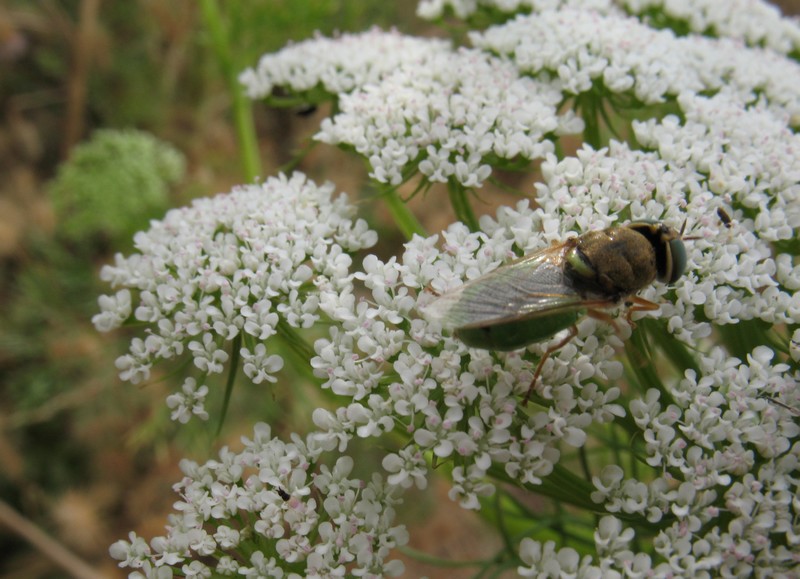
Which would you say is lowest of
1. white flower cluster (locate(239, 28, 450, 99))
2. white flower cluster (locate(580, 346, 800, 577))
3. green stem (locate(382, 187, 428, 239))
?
white flower cluster (locate(580, 346, 800, 577))

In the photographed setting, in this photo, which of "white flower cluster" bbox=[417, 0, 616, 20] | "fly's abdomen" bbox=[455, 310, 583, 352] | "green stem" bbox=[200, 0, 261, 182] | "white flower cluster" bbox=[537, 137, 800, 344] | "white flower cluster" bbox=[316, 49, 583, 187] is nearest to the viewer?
"fly's abdomen" bbox=[455, 310, 583, 352]

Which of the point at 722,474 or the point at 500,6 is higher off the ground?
the point at 500,6

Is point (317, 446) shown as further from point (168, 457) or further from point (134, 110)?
point (134, 110)

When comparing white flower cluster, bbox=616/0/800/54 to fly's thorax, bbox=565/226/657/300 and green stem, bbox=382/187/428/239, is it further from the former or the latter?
fly's thorax, bbox=565/226/657/300

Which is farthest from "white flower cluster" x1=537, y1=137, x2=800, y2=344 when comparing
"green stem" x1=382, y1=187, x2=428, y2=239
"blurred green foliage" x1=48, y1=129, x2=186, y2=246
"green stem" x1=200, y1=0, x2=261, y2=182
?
"blurred green foliage" x1=48, y1=129, x2=186, y2=246

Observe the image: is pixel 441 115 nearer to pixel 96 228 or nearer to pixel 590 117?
pixel 590 117

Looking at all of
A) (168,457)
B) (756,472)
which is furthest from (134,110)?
(756,472)

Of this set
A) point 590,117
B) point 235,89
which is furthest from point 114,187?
point 590,117

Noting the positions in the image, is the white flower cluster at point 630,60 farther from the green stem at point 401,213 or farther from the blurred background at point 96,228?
the blurred background at point 96,228
